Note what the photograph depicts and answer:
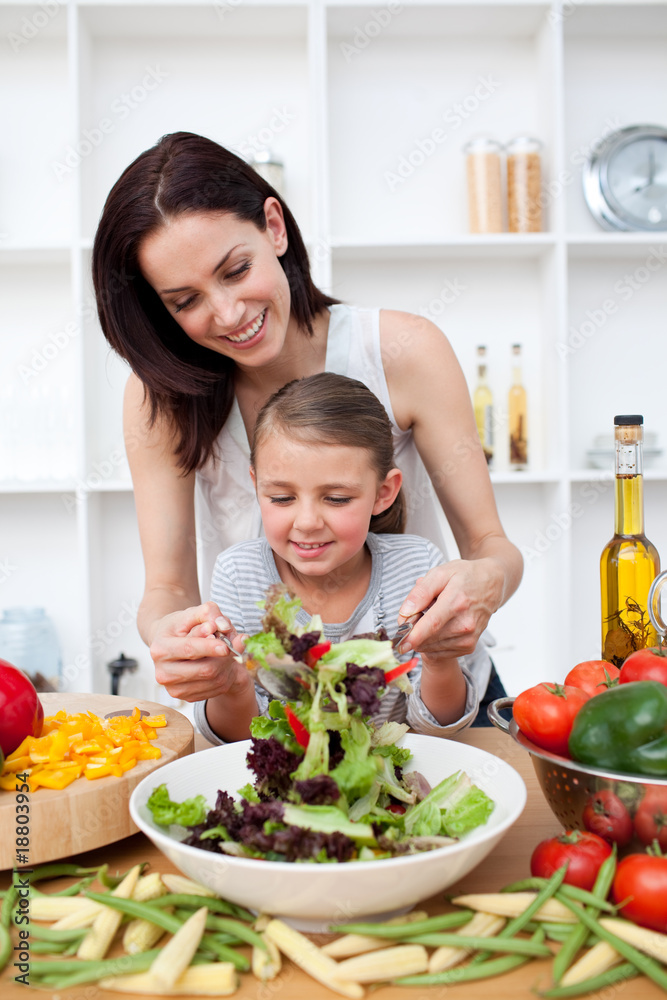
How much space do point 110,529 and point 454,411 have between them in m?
1.84

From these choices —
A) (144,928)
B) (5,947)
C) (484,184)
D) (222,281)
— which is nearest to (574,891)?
(144,928)

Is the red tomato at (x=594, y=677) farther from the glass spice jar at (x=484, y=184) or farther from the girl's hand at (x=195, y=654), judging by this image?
the glass spice jar at (x=484, y=184)

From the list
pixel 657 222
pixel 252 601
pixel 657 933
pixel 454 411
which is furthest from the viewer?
pixel 657 222

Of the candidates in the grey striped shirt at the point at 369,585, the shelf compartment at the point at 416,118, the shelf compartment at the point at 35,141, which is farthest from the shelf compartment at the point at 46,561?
the grey striped shirt at the point at 369,585

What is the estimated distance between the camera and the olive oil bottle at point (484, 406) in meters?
2.99

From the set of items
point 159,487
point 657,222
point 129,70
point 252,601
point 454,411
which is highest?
point 129,70

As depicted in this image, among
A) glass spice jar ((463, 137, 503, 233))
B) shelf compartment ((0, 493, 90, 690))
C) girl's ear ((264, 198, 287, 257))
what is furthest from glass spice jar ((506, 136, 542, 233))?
shelf compartment ((0, 493, 90, 690))

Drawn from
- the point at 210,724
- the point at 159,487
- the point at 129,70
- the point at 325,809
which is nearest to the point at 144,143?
the point at 129,70

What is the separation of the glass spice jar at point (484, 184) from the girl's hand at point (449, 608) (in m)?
1.97

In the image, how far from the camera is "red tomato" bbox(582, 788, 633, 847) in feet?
2.56

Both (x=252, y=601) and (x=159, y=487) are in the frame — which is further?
(x=159, y=487)

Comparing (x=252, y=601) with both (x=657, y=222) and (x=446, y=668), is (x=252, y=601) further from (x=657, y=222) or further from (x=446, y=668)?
(x=657, y=222)

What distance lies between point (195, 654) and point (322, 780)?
403 mm

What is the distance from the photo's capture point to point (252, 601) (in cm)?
163
